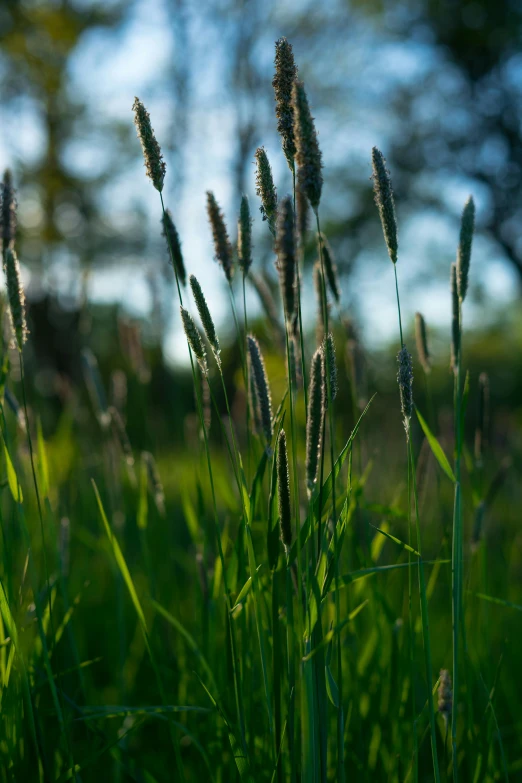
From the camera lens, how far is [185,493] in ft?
4.30

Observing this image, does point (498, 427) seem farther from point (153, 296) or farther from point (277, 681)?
point (277, 681)

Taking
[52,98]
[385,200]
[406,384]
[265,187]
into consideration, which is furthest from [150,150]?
[52,98]

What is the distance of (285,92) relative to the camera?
0.70 m

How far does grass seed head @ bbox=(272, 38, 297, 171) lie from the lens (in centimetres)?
70

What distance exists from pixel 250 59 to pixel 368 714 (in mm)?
10277

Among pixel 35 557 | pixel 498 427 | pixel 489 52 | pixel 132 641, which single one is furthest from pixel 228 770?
pixel 489 52

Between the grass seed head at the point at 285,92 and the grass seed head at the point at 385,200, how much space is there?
117mm

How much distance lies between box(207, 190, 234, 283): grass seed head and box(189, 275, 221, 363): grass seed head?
84mm

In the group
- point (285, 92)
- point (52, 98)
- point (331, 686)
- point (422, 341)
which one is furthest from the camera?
point (52, 98)

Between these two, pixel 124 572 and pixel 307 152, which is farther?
Result: pixel 124 572

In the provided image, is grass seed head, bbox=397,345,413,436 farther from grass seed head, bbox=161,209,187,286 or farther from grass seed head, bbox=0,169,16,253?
grass seed head, bbox=0,169,16,253

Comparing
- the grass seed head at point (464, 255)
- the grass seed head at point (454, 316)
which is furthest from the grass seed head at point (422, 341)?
the grass seed head at point (464, 255)

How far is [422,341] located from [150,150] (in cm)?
65

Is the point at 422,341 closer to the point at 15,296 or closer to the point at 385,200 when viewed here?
the point at 385,200
